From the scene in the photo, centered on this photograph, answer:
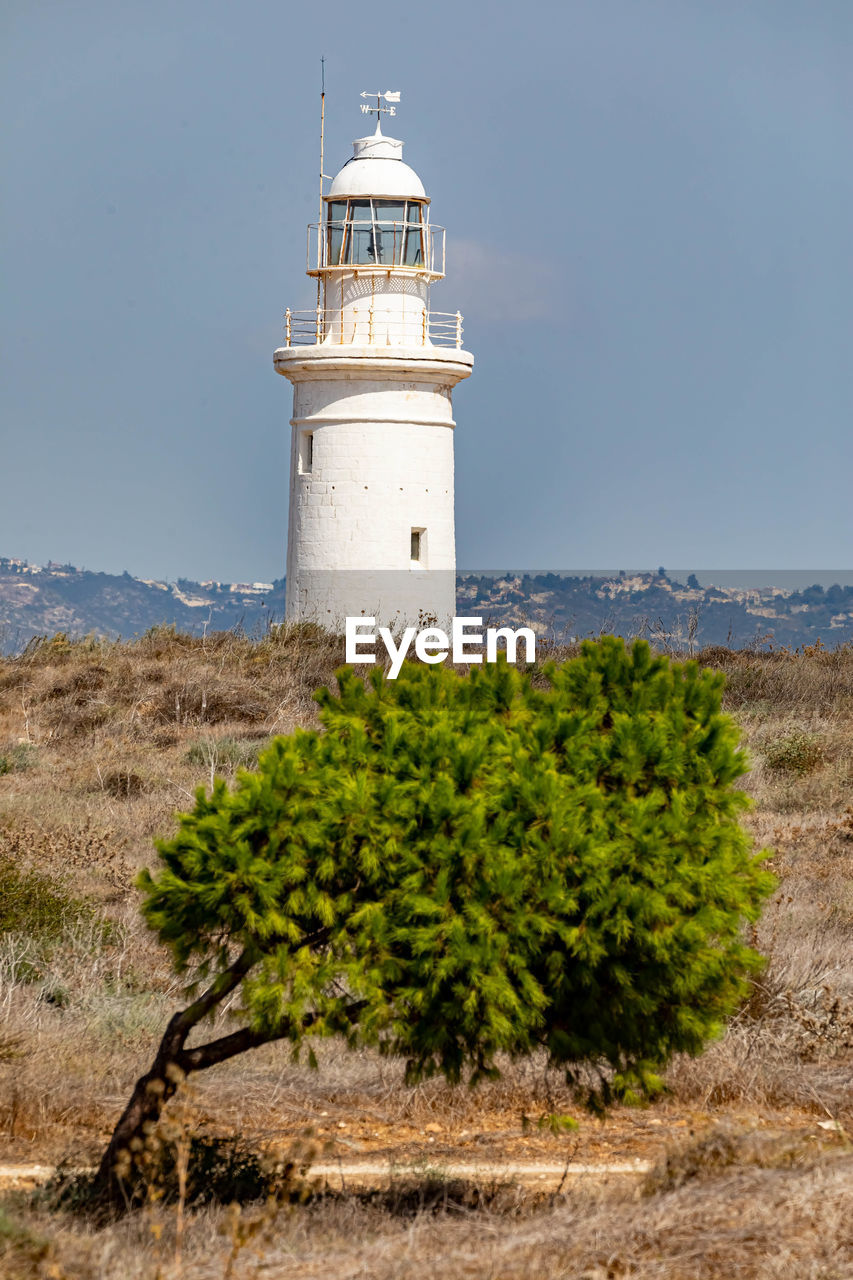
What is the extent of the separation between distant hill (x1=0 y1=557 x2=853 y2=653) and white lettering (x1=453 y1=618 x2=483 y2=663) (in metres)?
0.95

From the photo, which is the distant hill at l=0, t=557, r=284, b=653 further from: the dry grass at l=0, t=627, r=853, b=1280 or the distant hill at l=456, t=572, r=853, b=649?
the dry grass at l=0, t=627, r=853, b=1280

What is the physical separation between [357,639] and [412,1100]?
51.4 feet

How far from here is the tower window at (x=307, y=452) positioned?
24.0m

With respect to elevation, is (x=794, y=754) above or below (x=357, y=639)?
below

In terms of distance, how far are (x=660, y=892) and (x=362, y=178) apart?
2084 centimetres

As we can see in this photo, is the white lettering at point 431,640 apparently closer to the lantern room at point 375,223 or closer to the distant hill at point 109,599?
the lantern room at point 375,223

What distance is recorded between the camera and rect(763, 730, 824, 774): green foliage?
14.5 m

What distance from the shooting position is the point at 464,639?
72.8 feet

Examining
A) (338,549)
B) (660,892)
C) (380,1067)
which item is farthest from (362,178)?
(660,892)

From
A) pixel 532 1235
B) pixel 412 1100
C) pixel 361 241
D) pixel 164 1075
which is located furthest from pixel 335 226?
pixel 532 1235

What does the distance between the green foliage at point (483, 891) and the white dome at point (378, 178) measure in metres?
20.1

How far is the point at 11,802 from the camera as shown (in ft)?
41.0

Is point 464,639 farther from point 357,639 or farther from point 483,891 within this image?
point 483,891

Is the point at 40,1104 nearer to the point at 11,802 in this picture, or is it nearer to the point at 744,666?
the point at 11,802
